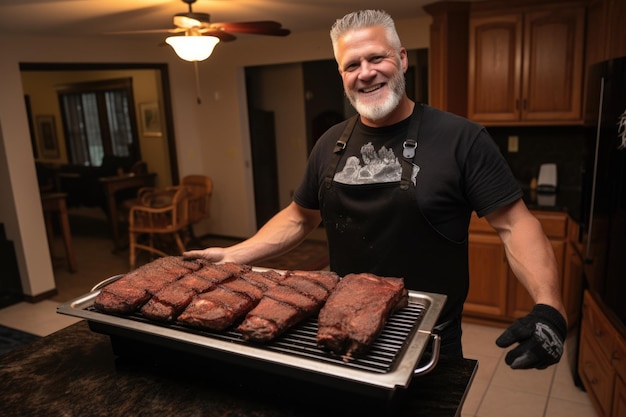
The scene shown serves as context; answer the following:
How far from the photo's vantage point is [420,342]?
970mm

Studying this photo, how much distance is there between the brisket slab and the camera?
96cm

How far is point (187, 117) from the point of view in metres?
5.85

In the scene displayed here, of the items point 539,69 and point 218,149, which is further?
point 218,149

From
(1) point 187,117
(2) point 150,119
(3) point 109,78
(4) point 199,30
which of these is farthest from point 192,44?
(3) point 109,78

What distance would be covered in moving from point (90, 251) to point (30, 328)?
7.45 feet

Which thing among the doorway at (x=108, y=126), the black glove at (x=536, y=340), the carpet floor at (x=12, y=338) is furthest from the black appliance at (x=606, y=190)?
the doorway at (x=108, y=126)

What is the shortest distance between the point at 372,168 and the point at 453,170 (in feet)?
0.81

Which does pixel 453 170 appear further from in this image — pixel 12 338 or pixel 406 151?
pixel 12 338

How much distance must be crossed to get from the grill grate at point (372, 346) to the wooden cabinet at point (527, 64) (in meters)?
2.70

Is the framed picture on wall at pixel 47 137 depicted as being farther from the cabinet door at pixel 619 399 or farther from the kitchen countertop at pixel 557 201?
the cabinet door at pixel 619 399

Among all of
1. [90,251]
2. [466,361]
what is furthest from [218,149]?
[466,361]

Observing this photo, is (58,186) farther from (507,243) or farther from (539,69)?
(507,243)

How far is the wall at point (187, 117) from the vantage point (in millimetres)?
4234

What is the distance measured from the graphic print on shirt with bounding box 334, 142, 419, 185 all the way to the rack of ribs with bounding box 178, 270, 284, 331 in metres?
0.44
